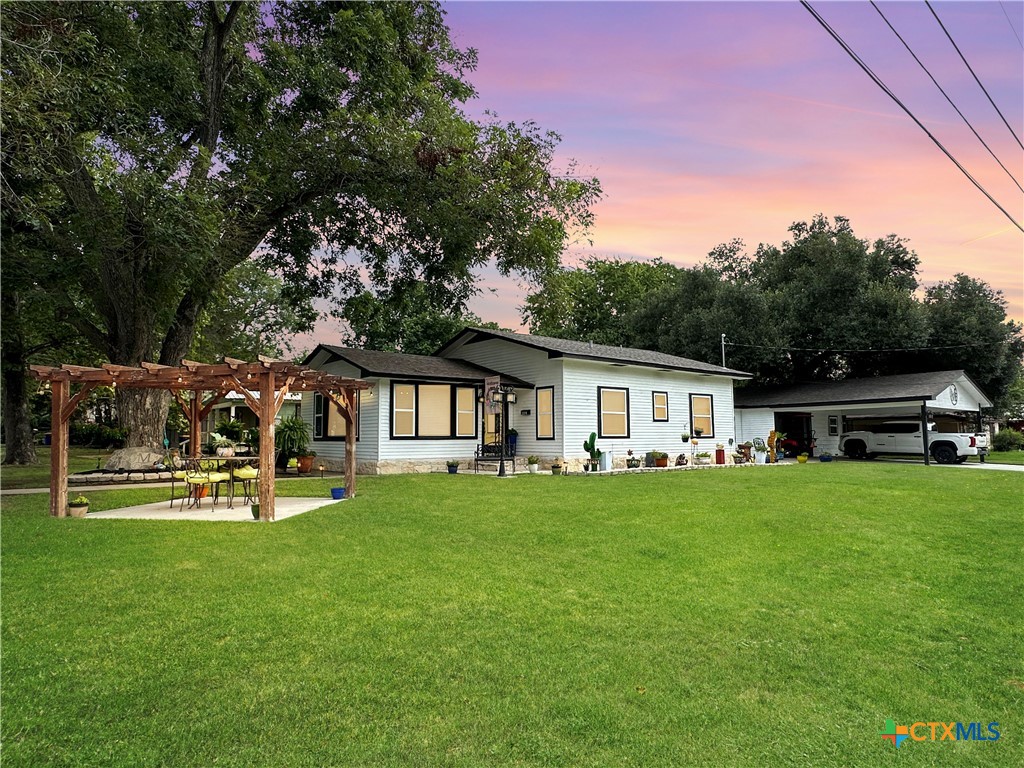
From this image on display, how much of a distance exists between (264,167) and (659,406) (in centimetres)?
1497

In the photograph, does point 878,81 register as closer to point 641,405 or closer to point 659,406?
point 641,405

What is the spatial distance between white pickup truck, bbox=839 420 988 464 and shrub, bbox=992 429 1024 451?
349 inches

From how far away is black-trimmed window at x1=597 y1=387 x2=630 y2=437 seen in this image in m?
Answer: 19.9

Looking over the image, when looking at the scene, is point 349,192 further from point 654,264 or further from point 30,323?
point 654,264

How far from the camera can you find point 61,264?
565 inches

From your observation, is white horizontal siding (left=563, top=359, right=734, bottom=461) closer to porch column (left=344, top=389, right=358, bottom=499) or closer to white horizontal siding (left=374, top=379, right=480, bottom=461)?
white horizontal siding (left=374, top=379, right=480, bottom=461)

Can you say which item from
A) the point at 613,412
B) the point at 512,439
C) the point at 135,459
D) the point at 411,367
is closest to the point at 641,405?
the point at 613,412

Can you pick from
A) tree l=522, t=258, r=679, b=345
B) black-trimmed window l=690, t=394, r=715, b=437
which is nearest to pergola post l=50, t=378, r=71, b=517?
black-trimmed window l=690, t=394, r=715, b=437

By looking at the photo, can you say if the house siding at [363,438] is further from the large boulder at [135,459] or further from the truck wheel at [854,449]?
the truck wheel at [854,449]

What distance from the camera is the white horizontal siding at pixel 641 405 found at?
1912 cm

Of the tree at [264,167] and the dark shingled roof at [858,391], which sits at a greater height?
the tree at [264,167]

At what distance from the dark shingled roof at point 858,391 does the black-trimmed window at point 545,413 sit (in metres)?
13.1

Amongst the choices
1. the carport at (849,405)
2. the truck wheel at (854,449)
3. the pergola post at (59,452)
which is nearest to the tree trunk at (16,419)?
the pergola post at (59,452)

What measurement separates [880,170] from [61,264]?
18.5 metres
